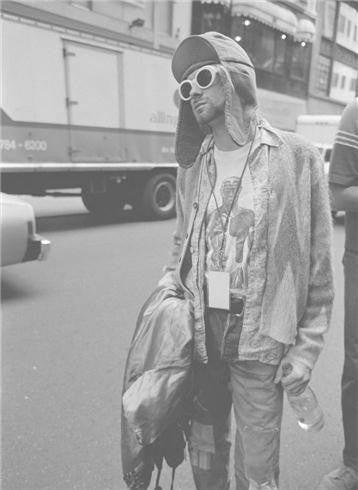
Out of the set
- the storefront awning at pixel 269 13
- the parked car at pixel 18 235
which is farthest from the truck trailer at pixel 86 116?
the storefront awning at pixel 269 13

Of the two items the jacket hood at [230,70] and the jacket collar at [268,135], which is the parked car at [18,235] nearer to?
the jacket hood at [230,70]

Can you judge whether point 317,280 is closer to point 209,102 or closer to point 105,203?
point 209,102

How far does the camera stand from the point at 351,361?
199cm

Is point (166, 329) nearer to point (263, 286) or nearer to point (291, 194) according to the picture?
point (263, 286)

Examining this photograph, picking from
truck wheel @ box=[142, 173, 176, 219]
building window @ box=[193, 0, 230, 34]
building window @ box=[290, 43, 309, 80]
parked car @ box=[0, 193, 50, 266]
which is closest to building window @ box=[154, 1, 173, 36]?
truck wheel @ box=[142, 173, 176, 219]

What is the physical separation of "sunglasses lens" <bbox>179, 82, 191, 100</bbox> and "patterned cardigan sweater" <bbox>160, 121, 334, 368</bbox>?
0.25m

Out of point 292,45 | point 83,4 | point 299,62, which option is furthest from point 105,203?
point 299,62

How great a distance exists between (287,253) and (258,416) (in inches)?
21.7

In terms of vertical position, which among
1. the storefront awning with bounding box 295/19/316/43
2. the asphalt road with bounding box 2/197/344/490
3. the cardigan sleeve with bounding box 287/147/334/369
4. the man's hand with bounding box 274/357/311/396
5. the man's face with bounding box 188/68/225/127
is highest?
the storefront awning with bounding box 295/19/316/43

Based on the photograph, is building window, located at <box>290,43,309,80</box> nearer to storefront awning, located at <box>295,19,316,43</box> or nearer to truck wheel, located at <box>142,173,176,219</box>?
storefront awning, located at <box>295,19,316,43</box>

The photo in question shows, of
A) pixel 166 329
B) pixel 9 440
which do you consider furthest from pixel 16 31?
pixel 166 329

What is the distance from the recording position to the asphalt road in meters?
2.26

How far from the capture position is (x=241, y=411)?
59.7 inches

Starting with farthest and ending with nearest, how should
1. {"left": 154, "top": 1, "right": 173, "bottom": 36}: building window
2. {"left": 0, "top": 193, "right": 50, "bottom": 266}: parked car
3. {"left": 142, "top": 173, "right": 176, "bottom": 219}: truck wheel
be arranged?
{"left": 142, "top": 173, "right": 176, "bottom": 219}: truck wheel → {"left": 154, "top": 1, "right": 173, "bottom": 36}: building window → {"left": 0, "top": 193, "right": 50, "bottom": 266}: parked car
